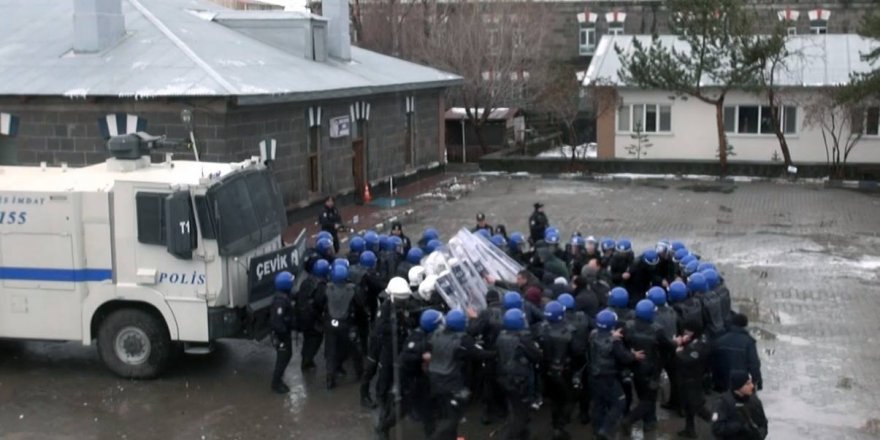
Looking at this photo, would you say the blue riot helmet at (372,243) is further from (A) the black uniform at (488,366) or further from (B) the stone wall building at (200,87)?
(B) the stone wall building at (200,87)

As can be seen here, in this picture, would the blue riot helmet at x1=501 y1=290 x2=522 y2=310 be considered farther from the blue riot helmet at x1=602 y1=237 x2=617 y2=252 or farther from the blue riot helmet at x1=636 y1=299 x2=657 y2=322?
the blue riot helmet at x1=602 y1=237 x2=617 y2=252

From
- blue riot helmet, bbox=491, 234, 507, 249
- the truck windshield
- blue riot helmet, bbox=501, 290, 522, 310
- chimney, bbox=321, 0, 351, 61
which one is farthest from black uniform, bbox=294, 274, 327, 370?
chimney, bbox=321, 0, 351, 61

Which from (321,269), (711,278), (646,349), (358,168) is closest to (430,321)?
(646,349)

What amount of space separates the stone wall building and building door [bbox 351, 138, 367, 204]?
6cm

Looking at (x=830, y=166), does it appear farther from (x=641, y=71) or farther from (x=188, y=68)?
(x=188, y=68)

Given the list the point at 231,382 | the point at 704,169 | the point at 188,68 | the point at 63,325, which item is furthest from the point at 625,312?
the point at 704,169

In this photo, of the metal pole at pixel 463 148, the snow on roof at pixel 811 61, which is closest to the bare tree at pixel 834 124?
the snow on roof at pixel 811 61

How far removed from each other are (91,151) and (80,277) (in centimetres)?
1052

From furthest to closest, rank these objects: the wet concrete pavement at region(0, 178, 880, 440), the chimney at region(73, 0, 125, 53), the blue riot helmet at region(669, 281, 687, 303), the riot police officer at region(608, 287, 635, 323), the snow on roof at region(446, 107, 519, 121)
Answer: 1. the snow on roof at region(446, 107, 519, 121)
2. the chimney at region(73, 0, 125, 53)
3. the blue riot helmet at region(669, 281, 687, 303)
4. the riot police officer at region(608, 287, 635, 323)
5. the wet concrete pavement at region(0, 178, 880, 440)

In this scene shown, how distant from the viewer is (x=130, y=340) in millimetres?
12781

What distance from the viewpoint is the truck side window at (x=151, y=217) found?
12359mm

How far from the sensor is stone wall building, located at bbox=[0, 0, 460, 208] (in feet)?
71.2

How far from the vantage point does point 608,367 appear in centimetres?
1048

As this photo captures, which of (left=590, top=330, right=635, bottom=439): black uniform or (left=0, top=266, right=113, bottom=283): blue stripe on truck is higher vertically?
(left=0, top=266, right=113, bottom=283): blue stripe on truck
